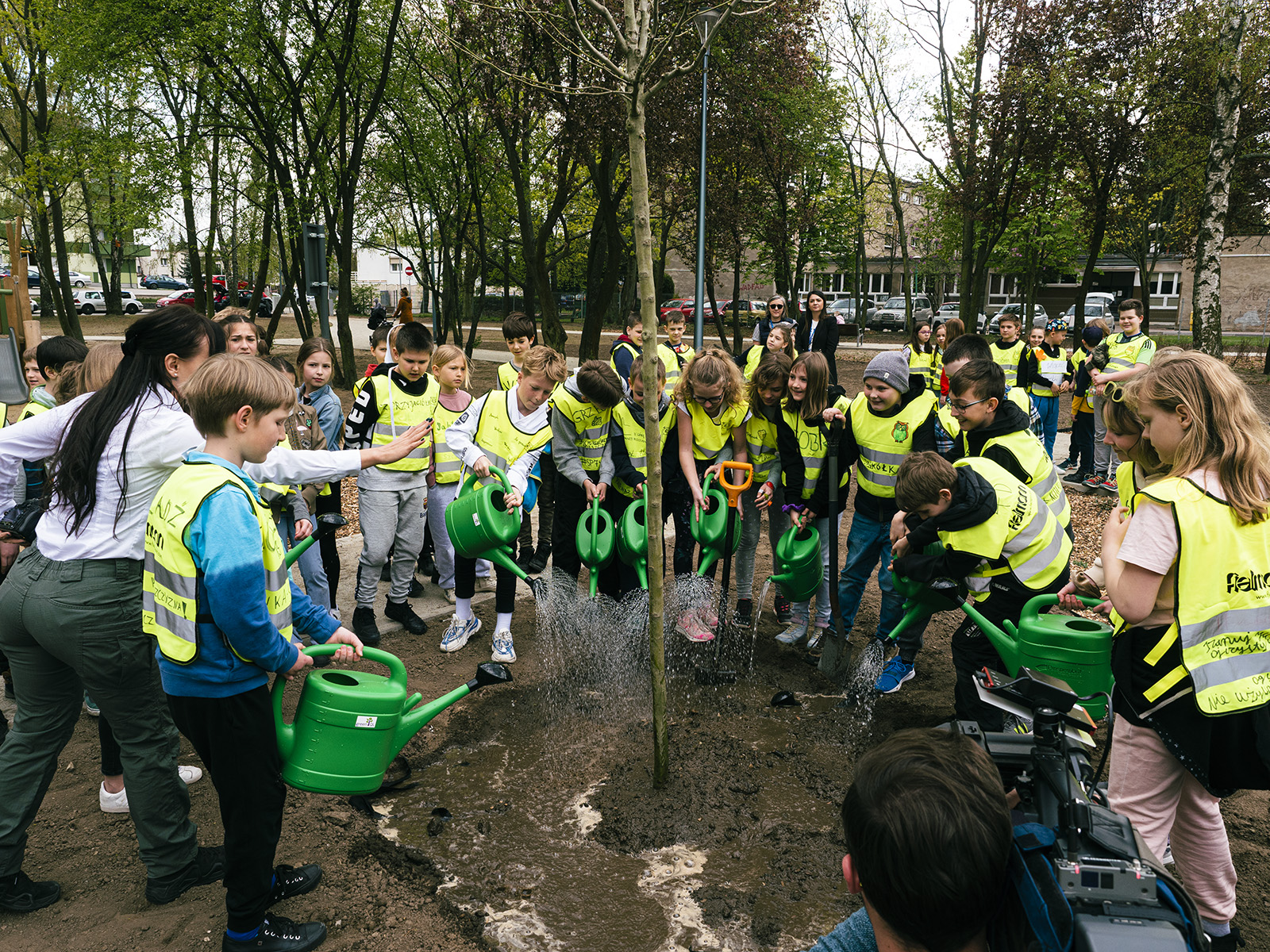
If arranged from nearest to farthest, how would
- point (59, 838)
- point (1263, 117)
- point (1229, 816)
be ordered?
point (59, 838)
point (1229, 816)
point (1263, 117)

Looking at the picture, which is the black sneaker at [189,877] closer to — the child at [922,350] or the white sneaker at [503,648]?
the white sneaker at [503,648]

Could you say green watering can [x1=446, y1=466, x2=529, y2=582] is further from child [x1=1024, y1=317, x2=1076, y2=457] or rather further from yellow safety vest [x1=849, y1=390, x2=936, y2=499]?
child [x1=1024, y1=317, x2=1076, y2=457]

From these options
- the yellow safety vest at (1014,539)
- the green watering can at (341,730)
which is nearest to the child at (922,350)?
the yellow safety vest at (1014,539)

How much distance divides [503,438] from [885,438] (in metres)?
1.92

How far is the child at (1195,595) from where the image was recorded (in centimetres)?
201

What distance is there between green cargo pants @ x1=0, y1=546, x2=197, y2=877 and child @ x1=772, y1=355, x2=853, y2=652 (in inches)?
111

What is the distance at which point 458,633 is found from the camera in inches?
180

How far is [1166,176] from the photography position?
16.5 meters

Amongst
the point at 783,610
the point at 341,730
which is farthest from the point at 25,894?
the point at 783,610

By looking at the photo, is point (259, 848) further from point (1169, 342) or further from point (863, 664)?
point (1169, 342)

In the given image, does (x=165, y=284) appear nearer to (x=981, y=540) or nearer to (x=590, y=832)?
(x=590, y=832)

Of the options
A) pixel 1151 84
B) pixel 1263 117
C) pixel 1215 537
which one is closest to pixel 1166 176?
pixel 1263 117

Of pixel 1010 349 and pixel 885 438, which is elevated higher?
pixel 1010 349

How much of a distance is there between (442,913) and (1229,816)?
2.81 m
